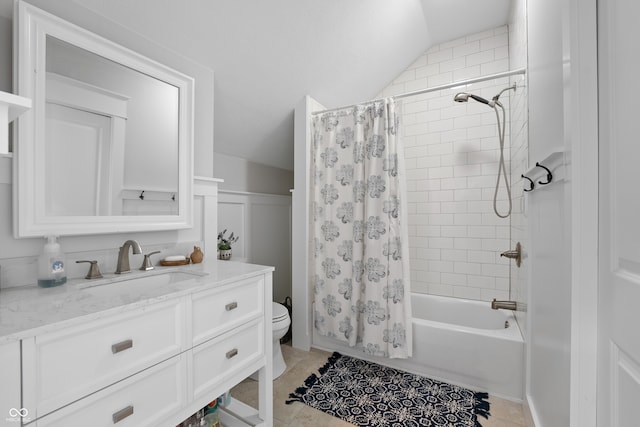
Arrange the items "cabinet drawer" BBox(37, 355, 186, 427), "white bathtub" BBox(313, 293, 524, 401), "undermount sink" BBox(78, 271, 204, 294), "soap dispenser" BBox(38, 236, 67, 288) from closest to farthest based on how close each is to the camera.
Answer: "cabinet drawer" BBox(37, 355, 186, 427), "soap dispenser" BBox(38, 236, 67, 288), "undermount sink" BBox(78, 271, 204, 294), "white bathtub" BBox(313, 293, 524, 401)

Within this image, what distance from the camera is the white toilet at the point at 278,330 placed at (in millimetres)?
1933

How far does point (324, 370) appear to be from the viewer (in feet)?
6.86

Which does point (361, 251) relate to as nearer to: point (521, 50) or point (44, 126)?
point (521, 50)

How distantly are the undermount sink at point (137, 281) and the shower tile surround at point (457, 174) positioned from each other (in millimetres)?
2130

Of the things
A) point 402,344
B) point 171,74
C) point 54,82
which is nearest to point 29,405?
point 54,82

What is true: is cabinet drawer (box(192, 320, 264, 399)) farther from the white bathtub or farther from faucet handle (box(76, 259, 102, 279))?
the white bathtub

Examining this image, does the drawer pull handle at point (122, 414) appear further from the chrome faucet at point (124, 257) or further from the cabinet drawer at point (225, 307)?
the chrome faucet at point (124, 257)

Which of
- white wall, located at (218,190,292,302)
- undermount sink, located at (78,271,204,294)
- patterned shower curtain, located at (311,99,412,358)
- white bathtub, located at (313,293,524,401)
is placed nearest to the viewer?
undermount sink, located at (78,271,204,294)

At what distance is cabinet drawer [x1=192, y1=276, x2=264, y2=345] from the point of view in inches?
44.2

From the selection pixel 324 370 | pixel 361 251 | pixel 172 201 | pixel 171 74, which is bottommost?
pixel 324 370

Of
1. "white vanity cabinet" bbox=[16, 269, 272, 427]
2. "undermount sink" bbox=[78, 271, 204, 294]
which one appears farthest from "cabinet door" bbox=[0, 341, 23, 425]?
"undermount sink" bbox=[78, 271, 204, 294]

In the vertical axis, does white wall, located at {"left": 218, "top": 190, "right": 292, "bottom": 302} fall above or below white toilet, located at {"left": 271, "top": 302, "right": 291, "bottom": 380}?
above

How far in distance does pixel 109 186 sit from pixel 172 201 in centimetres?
31

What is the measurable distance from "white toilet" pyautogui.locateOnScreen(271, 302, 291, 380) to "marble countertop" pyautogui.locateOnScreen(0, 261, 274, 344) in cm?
67
